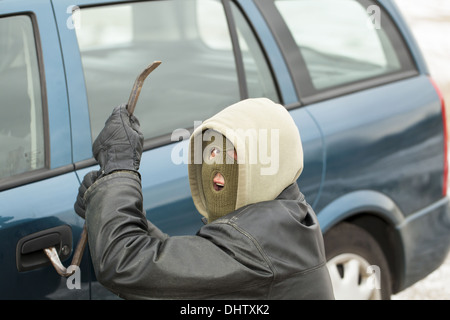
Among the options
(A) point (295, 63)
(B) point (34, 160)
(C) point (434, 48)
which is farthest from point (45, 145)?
(C) point (434, 48)

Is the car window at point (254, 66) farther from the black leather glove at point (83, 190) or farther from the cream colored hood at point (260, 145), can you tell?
the black leather glove at point (83, 190)

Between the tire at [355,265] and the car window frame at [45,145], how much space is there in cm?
125

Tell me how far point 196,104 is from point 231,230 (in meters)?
→ 1.06

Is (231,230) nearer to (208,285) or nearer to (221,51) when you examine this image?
(208,285)

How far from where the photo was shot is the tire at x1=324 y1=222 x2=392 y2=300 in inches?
113

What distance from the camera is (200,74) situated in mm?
2832

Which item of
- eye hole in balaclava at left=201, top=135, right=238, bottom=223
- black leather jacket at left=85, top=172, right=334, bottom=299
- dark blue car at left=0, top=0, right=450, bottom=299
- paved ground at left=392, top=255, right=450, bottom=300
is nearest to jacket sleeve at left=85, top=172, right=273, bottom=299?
black leather jacket at left=85, top=172, right=334, bottom=299

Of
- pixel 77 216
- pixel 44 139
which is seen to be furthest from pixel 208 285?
pixel 44 139

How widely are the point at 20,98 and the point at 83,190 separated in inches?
19.9

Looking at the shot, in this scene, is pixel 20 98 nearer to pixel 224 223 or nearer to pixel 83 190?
pixel 83 190

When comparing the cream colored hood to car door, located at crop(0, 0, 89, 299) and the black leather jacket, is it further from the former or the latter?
car door, located at crop(0, 0, 89, 299)

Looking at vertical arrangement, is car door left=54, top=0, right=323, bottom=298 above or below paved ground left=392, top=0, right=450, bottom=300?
above

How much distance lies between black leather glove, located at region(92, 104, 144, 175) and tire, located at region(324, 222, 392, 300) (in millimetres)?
1256

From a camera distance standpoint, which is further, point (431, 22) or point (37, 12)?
point (431, 22)
